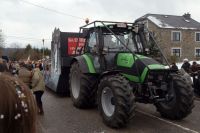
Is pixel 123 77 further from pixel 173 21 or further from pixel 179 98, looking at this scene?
pixel 173 21

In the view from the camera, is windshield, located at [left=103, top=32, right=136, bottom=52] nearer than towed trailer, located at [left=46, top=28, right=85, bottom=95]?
Yes

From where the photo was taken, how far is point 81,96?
9.95m

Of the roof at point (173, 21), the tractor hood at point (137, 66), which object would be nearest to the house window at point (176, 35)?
the roof at point (173, 21)

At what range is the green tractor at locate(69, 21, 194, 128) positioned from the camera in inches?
307

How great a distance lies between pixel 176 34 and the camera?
53406mm

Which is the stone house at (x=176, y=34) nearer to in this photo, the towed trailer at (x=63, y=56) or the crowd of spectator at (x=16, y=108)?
the towed trailer at (x=63, y=56)

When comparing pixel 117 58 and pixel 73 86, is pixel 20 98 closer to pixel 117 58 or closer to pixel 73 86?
pixel 117 58

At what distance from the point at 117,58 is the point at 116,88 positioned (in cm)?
185

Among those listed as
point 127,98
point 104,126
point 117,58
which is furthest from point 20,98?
point 117,58

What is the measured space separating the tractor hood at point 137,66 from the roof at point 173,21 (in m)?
43.4

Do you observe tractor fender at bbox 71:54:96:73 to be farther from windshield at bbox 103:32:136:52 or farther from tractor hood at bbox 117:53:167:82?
tractor hood at bbox 117:53:167:82

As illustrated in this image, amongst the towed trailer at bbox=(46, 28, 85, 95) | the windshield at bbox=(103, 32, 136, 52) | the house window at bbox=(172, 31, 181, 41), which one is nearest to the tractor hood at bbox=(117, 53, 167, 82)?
the windshield at bbox=(103, 32, 136, 52)

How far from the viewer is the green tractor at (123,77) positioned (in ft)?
25.6

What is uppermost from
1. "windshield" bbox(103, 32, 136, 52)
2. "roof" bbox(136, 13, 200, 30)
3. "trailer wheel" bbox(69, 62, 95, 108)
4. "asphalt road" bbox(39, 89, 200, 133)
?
"roof" bbox(136, 13, 200, 30)
